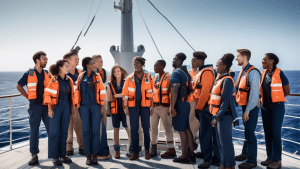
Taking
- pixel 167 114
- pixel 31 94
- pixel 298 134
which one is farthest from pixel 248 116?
pixel 298 134

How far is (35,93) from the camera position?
3.03 meters

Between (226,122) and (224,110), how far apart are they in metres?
0.18

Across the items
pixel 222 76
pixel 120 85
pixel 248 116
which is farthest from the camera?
pixel 120 85

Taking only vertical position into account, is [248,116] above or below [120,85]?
below

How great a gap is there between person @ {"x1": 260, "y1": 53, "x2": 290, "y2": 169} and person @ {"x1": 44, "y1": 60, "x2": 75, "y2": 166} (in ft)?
9.90

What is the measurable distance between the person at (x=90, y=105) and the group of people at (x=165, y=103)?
1 centimetres

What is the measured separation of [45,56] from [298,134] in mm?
22752

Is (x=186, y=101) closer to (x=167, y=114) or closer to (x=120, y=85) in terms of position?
(x=167, y=114)

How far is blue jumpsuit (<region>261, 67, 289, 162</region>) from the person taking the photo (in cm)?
278

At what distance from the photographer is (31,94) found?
299 cm

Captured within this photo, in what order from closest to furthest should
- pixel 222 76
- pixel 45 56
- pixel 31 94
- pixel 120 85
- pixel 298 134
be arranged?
pixel 222 76
pixel 31 94
pixel 45 56
pixel 120 85
pixel 298 134

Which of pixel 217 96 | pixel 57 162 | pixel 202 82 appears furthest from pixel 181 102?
pixel 57 162

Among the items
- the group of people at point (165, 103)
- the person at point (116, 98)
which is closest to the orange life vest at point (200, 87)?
the group of people at point (165, 103)

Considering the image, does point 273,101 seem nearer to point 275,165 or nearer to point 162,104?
point 275,165
